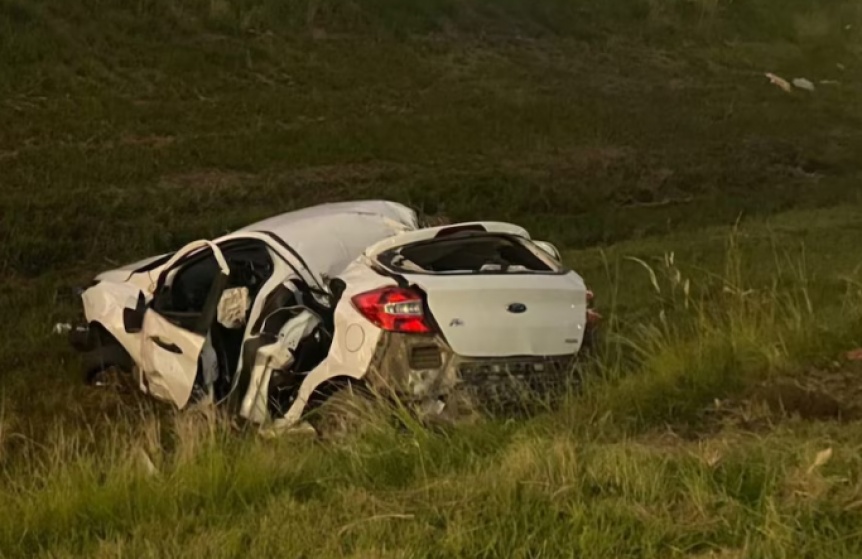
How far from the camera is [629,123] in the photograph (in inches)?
1029

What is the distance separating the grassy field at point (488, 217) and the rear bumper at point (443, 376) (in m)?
0.43

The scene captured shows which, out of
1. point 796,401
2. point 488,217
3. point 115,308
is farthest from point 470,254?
point 488,217

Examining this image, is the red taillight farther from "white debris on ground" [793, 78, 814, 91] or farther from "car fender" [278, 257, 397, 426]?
"white debris on ground" [793, 78, 814, 91]

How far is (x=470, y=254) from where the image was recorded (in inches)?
294

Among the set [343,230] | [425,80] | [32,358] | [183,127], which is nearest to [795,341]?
[343,230]

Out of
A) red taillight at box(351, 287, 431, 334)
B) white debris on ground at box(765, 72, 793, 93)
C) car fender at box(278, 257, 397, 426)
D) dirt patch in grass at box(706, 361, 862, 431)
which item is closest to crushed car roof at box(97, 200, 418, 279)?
car fender at box(278, 257, 397, 426)

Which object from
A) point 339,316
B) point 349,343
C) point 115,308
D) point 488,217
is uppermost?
point 339,316

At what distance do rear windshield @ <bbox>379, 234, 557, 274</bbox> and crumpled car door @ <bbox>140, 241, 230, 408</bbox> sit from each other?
1291 mm

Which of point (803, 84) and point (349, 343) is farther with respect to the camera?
point (803, 84)

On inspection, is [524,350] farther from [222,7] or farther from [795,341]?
[222,7]

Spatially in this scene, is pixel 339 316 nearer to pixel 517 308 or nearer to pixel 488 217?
pixel 517 308

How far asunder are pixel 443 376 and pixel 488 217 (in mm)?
10992

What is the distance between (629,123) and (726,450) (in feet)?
71.9

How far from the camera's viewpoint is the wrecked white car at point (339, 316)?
657cm
